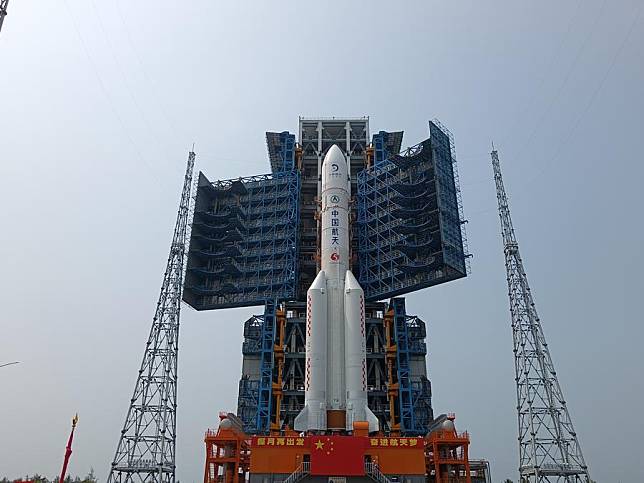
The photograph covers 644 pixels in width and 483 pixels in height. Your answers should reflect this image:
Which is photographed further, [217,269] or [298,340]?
[217,269]

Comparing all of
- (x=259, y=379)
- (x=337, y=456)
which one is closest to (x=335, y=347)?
(x=337, y=456)

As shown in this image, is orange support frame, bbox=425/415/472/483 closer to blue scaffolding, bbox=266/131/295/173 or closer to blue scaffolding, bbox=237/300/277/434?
blue scaffolding, bbox=237/300/277/434

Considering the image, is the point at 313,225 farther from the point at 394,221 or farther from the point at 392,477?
the point at 392,477

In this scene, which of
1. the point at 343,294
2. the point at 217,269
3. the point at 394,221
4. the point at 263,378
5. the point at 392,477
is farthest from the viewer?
the point at 217,269

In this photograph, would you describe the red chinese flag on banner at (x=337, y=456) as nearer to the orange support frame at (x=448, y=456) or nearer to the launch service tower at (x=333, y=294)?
the launch service tower at (x=333, y=294)

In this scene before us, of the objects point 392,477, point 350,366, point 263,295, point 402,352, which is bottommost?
point 392,477

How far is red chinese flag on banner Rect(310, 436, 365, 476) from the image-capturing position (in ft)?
127

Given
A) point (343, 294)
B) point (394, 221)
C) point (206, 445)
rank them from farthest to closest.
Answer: point (394, 221) < point (343, 294) < point (206, 445)

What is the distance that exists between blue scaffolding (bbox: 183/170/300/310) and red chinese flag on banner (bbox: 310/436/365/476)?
2191cm

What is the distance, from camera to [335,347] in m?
46.2

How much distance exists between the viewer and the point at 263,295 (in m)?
60.3

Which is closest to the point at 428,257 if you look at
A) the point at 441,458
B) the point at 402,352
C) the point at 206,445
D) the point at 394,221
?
the point at 394,221

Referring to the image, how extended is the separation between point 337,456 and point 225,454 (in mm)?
9706

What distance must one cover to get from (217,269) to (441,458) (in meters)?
31.5
